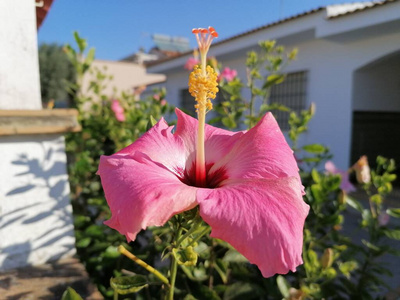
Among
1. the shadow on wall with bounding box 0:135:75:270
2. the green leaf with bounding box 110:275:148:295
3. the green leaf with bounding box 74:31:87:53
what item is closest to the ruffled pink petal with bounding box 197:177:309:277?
the green leaf with bounding box 110:275:148:295

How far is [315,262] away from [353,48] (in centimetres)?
563

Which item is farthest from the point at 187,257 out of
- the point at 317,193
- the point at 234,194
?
the point at 317,193

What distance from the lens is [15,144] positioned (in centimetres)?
115

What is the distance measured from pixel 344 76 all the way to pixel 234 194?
20.3 ft

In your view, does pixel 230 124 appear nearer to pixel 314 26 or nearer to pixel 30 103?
pixel 30 103

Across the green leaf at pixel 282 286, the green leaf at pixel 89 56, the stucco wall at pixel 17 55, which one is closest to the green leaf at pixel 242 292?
the green leaf at pixel 282 286

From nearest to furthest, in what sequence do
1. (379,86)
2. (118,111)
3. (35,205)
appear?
(35,205) → (118,111) → (379,86)

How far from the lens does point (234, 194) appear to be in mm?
516

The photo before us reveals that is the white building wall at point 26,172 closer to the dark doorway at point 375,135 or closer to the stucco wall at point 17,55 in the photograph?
the stucco wall at point 17,55

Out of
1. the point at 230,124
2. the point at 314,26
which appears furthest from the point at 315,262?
the point at 314,26

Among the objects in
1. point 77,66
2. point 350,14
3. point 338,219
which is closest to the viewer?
point 338,219

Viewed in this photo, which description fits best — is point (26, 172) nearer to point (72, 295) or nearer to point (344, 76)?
point (72, 295)

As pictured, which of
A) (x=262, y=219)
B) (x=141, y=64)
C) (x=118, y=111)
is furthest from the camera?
(x=141, y=64)

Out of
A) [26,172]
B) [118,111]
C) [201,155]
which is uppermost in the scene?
[118,111]
